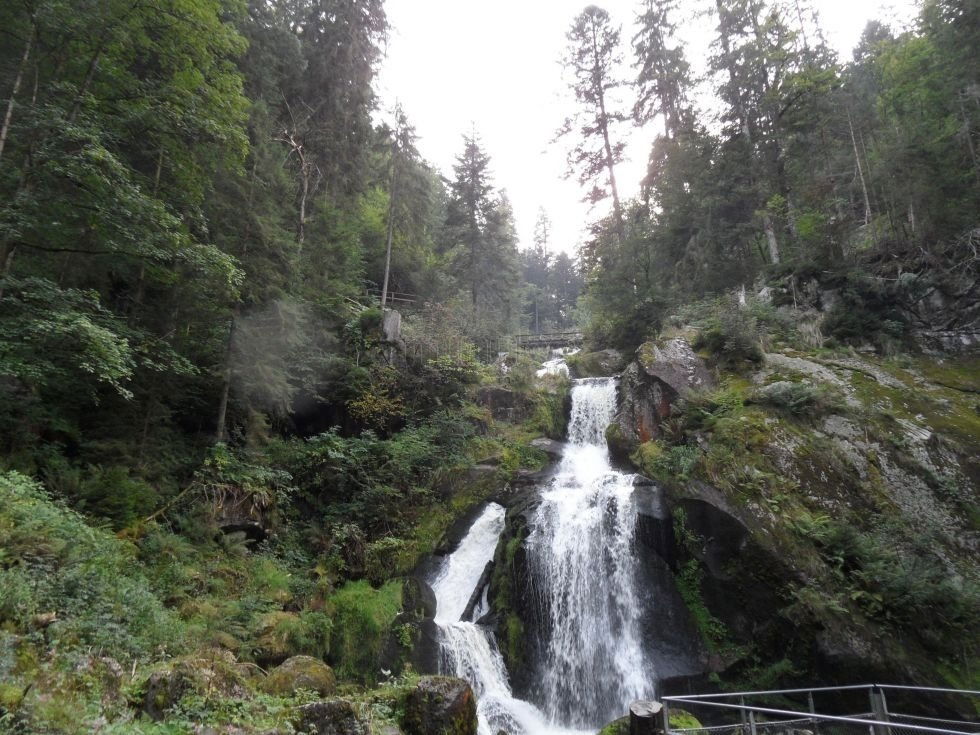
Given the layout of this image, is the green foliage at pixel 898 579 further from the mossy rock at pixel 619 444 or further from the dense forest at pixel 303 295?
the mossy rock at pixel 619 444

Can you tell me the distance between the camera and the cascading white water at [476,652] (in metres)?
9.49

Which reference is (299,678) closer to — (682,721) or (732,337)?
(682,721)

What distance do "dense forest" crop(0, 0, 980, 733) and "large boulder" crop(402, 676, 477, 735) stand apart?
305 millimetres

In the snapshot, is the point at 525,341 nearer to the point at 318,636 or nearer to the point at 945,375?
the point at 945,375

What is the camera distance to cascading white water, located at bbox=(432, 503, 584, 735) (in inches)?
374

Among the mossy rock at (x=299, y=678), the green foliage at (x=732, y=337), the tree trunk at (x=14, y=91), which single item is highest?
the tree trunk at (x=14, y=91)

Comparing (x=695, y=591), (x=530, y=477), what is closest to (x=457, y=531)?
(x=530, y=477)

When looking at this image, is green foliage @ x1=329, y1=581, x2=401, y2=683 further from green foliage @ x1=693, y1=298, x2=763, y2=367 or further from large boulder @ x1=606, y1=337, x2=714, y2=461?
green foliage @ x1=693, y1=298, x2=763, y2=367

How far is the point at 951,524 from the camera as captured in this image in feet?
31.0

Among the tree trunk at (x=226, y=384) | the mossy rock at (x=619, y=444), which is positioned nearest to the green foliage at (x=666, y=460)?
the mossy rock at (x=619, y=444)

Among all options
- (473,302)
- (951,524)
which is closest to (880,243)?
(951,524)

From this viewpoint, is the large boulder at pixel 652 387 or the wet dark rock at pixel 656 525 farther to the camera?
the large boulder at pixel 652 387

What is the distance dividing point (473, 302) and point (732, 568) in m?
21.4

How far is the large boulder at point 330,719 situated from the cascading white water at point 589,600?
5627 mm
